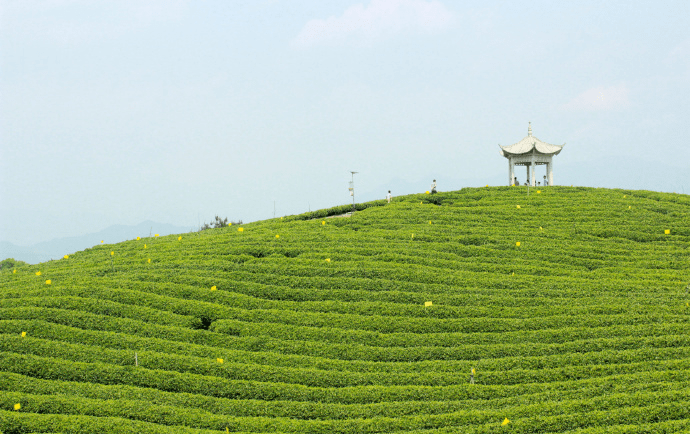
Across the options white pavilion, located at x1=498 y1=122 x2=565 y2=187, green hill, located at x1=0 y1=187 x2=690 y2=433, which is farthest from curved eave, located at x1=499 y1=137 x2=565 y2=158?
green hill, located at x1=0 y1=187 x2=690 y2=433

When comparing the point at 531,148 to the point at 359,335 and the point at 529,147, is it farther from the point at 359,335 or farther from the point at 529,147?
the point at 359,335

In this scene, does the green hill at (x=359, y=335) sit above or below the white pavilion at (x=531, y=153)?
below

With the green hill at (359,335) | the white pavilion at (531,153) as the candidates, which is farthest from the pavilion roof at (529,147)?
the green hill at (359,335)

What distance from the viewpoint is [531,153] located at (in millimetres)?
31109

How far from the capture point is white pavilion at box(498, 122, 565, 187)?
101ft

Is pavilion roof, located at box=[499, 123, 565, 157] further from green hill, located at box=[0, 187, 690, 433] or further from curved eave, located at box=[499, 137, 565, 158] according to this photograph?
green hill, located at box=[0, 187, 690, 433]

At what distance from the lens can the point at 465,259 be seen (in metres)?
17.7

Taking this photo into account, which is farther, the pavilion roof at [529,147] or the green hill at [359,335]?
the pavilion roof at [529,147]

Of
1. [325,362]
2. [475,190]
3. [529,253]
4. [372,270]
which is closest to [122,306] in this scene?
[325,362]

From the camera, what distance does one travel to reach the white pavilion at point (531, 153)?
101ft

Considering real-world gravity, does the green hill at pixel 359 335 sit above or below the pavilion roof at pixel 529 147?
below

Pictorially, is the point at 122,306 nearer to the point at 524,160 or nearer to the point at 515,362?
the point at 515,362

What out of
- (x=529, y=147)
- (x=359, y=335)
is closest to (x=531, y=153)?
(x=529, y=147)

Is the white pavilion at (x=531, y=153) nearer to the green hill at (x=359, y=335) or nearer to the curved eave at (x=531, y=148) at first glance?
the curved eave at (x=531, y=148)
